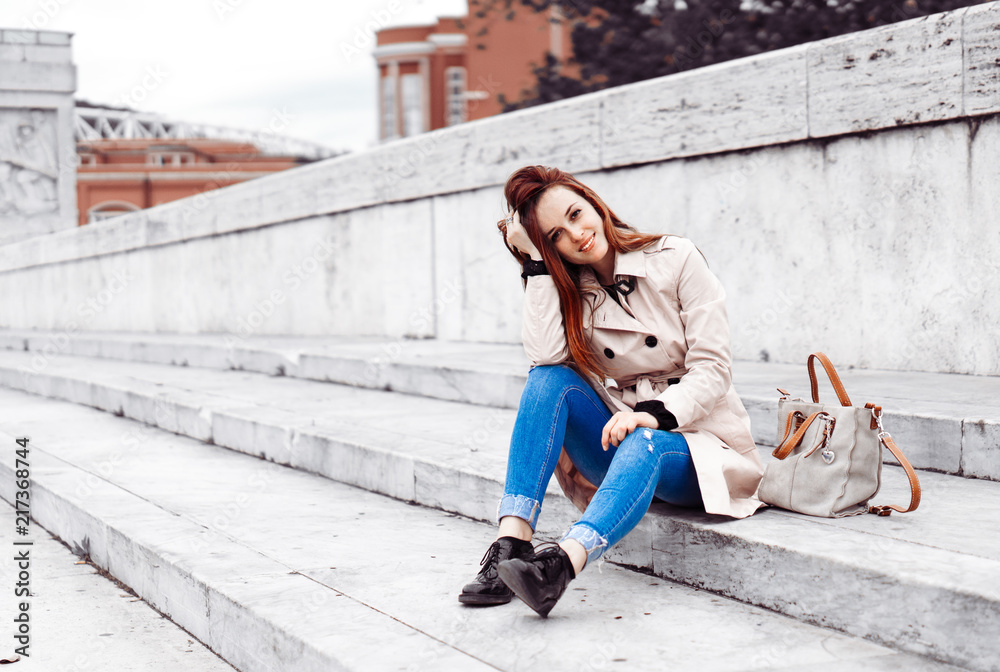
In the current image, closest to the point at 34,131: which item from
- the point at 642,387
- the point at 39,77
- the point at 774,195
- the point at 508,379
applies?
the point at 39,77

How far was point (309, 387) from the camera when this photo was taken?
6043 millimetres

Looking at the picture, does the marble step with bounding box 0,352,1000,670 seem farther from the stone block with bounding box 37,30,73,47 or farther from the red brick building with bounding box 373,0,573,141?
the red brick building with bounding box 373,0,573,141

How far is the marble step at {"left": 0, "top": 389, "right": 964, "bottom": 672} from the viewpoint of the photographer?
205cm

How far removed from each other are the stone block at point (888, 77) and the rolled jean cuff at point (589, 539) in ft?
9.06

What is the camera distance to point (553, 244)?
271cm

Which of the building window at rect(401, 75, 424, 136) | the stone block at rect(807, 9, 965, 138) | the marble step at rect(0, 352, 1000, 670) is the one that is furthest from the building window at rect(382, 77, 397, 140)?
the stone block at rect(807, 9, 965, 138)

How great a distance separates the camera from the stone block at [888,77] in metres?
3.98

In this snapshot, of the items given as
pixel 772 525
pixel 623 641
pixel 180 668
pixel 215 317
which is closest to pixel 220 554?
pixel 180 668

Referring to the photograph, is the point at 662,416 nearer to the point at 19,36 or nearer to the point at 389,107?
the point at 19,36

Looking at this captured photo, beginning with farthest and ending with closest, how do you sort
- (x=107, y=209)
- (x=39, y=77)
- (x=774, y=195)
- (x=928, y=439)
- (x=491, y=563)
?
(x=107, y=209) → (x=39, y=77) → (x=774, y=195) → (x=928, y=439) → (x=491, y=563)

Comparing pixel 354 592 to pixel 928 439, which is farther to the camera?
pixel 928 439

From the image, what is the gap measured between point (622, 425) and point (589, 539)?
1.07ft

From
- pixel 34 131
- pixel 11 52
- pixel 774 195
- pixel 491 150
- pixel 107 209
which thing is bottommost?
pixel 774 195

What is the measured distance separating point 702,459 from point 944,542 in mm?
597
